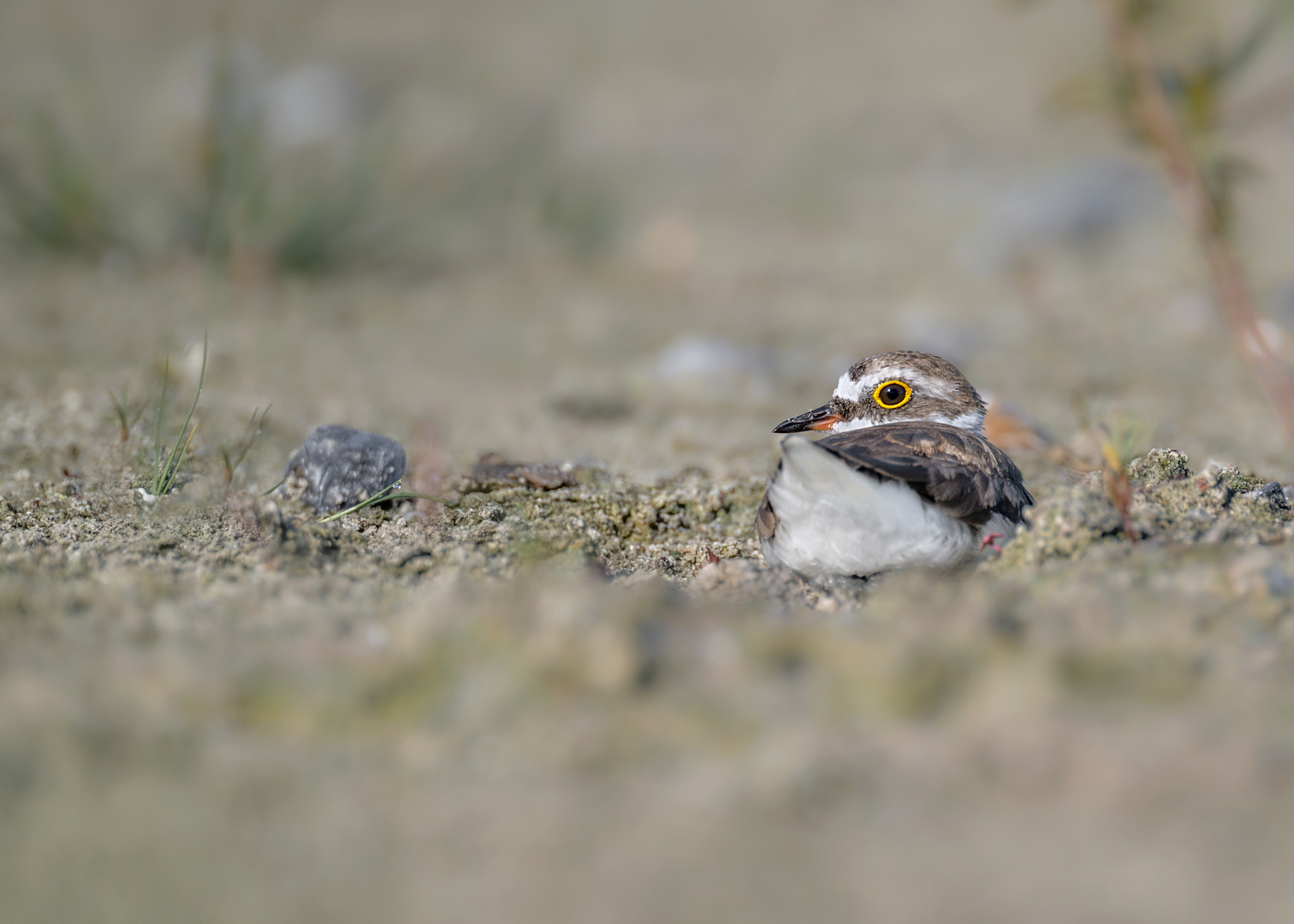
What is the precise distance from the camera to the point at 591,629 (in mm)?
1471

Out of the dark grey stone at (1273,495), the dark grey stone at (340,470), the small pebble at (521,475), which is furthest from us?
the small pebble at (521,475)

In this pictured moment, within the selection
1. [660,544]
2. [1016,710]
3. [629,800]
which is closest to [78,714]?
[629,800]

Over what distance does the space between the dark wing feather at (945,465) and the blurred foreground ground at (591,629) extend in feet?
0.55

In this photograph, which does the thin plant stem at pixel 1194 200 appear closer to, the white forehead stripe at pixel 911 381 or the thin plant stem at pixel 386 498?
the white forehead stripe at pixel 911 381

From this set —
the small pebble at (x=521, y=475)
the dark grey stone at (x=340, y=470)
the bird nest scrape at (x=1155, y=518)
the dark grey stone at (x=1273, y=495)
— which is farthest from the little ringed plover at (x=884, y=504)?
the dark grey stone at (x=340, y=470)

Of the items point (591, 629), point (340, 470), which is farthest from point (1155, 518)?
point (340, 470)

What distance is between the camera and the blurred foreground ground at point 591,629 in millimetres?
1168

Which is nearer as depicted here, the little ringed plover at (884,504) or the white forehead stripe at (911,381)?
the little ringed plover at (884,504)

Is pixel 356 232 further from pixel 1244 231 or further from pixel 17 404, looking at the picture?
pixel 1244 231

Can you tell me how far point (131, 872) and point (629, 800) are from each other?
1.83 feet

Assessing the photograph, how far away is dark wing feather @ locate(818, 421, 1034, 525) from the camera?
2.17 m

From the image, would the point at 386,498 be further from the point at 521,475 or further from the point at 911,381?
the point at 911,381

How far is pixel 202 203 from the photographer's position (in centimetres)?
538

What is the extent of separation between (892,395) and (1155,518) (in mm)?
1006
